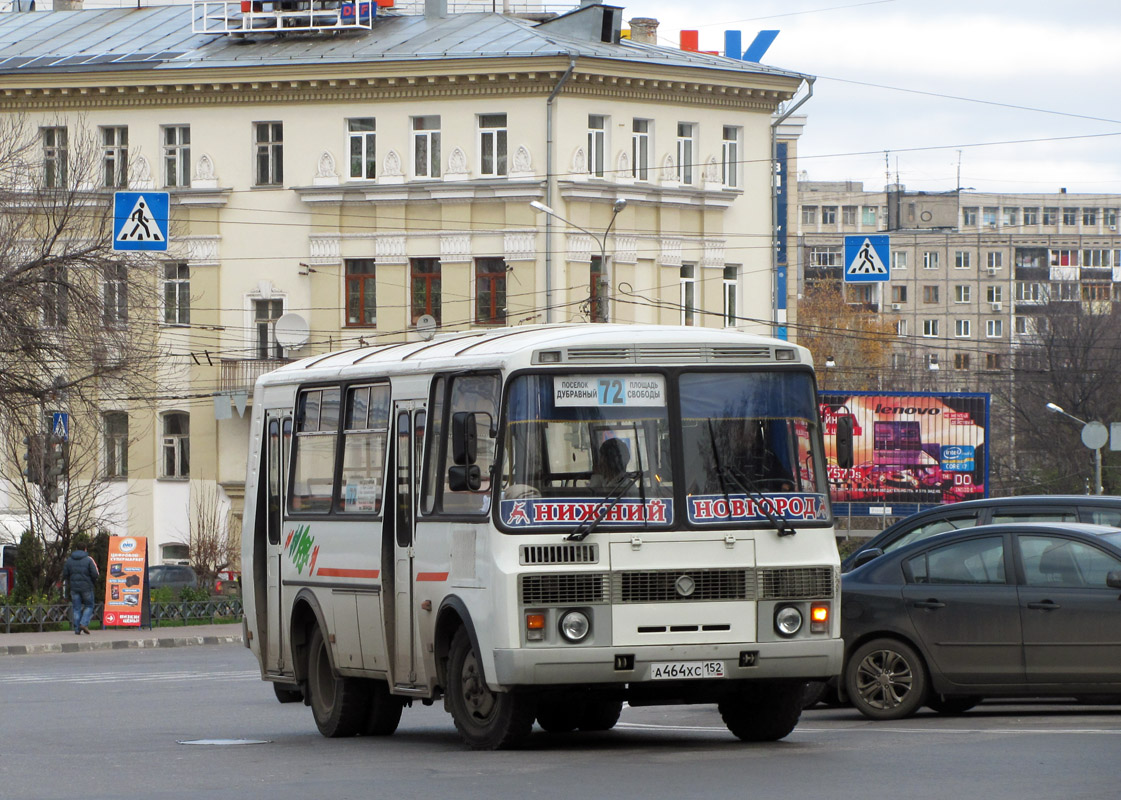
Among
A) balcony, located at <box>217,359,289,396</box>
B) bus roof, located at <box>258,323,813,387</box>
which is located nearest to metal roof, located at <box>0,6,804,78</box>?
balcony, located at <box>217,359,289,396</box>

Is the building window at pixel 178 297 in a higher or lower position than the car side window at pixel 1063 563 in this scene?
higher

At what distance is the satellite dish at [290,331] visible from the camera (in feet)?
163

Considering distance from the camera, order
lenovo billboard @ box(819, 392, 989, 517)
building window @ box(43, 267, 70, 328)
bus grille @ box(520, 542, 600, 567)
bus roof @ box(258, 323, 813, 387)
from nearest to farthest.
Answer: bus grille @ box(520, 542, 600, 567), bus roof @ box(258, 323, 813, 387), building window @ box(43, 267, 70, 328), lenovo billboard @ box(819, 392, 989, 517)

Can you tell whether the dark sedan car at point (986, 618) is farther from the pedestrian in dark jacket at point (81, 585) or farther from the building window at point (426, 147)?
the building window at point (426, 147)

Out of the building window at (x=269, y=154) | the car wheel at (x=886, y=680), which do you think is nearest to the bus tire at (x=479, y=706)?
the car wheel at (x=886, y=680)

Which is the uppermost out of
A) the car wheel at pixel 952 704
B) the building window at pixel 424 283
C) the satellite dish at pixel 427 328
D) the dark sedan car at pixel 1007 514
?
the building window at pixel 424 283

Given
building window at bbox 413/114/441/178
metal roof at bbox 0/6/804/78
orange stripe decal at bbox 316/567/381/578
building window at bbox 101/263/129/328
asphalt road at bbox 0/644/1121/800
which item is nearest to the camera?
asphalt road at bbox 0/644/1121/800

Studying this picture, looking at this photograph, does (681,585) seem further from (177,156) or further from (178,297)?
(177,156)

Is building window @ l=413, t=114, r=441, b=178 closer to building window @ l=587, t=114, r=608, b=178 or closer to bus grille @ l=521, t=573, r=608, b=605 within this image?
building window @ l=587, t=114, r=608, b=178

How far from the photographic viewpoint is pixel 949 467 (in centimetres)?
4706

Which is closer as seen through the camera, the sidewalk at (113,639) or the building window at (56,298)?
the sidewalk at (113,639)

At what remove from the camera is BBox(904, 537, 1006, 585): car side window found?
586 inches

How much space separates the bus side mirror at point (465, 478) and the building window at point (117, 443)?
4126 cm

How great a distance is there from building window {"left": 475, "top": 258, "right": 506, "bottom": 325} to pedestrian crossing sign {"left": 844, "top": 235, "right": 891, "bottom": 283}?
1498 centimetres
